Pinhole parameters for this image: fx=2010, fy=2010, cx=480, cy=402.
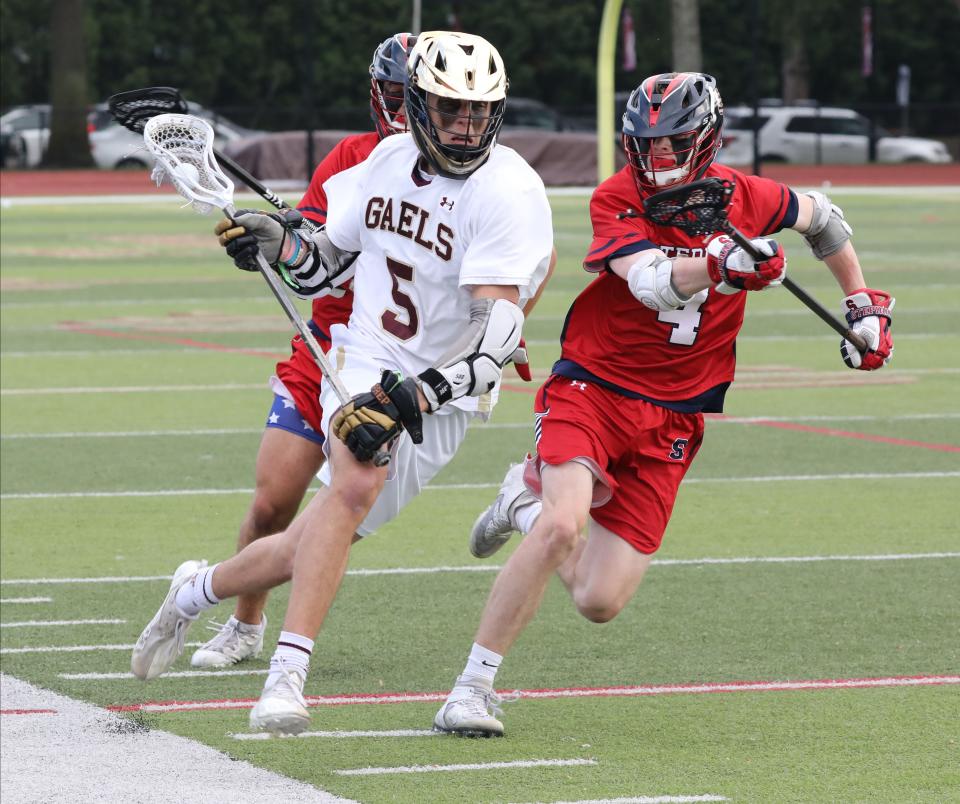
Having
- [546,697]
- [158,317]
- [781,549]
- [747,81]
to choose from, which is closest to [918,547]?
[781,549]

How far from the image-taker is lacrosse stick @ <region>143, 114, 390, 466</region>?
600 cm

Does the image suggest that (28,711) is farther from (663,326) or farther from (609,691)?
(663,326)

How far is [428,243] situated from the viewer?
18.8 ft

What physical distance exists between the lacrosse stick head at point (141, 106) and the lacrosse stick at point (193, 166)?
10.1 inches

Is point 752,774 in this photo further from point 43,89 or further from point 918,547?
point 43,89

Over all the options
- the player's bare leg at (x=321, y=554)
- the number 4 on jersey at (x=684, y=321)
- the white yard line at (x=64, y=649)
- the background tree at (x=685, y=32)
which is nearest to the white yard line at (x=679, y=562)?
the white yard line at (x=64, y=649)

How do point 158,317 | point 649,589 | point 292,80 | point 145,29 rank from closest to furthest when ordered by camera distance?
1. point 649,589
2. point 158,317
3. point 145,29
4. point 292,80

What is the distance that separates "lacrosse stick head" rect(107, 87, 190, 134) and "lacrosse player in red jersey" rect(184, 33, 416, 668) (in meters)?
0.56

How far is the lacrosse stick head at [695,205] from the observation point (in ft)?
18.7

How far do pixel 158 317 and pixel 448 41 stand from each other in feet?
39.7

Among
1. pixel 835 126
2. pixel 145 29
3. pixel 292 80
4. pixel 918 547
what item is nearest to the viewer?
pixel 918 547

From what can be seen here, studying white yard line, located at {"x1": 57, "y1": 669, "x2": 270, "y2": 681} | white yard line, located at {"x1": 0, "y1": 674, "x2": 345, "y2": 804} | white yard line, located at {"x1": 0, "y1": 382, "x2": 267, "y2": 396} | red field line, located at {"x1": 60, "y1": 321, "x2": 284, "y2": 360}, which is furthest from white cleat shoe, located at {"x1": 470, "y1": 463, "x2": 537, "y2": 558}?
red field line, located at {"x1": 60, "y1": 321, "x2": 284, "y2": 360}

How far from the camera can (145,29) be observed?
55281mm

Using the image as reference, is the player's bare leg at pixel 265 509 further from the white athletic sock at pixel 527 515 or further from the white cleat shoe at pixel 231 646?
the white athletic sock at pixel 527 515
